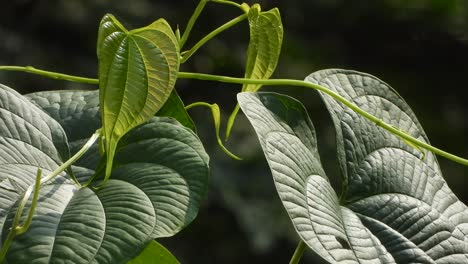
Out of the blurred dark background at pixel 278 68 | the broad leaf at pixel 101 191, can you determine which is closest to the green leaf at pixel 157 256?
the broad leaf at pixel 101 191

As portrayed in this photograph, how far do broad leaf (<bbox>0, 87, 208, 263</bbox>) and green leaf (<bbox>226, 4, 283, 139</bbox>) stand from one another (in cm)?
9

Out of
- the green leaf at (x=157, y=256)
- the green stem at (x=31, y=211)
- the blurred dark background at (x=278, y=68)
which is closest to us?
the green stem at (x=31, y=211)

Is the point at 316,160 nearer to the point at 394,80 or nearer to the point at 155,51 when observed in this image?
the point at 155,51

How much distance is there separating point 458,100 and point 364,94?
2.72 metres

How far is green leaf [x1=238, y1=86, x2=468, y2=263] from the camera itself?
2.21 feet

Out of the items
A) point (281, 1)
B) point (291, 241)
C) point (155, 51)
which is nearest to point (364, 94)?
point (155, 51)

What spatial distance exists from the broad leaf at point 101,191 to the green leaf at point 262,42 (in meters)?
0.09

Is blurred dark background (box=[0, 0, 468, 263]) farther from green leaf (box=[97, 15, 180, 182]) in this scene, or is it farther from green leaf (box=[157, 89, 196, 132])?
green leaf (box=[97, 15, 180, 182])

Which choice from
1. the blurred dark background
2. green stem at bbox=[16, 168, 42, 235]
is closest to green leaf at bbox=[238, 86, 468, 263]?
green stem at bbox=[16, 168, 42, 235]

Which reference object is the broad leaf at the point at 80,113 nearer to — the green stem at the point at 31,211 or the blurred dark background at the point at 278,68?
the green stem at the point at 31,211

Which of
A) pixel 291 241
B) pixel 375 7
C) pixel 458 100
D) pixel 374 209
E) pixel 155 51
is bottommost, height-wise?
pixel 291 241

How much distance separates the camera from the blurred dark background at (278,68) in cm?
280

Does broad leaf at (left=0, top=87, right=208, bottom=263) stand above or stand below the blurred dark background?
above

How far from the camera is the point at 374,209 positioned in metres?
0.75
